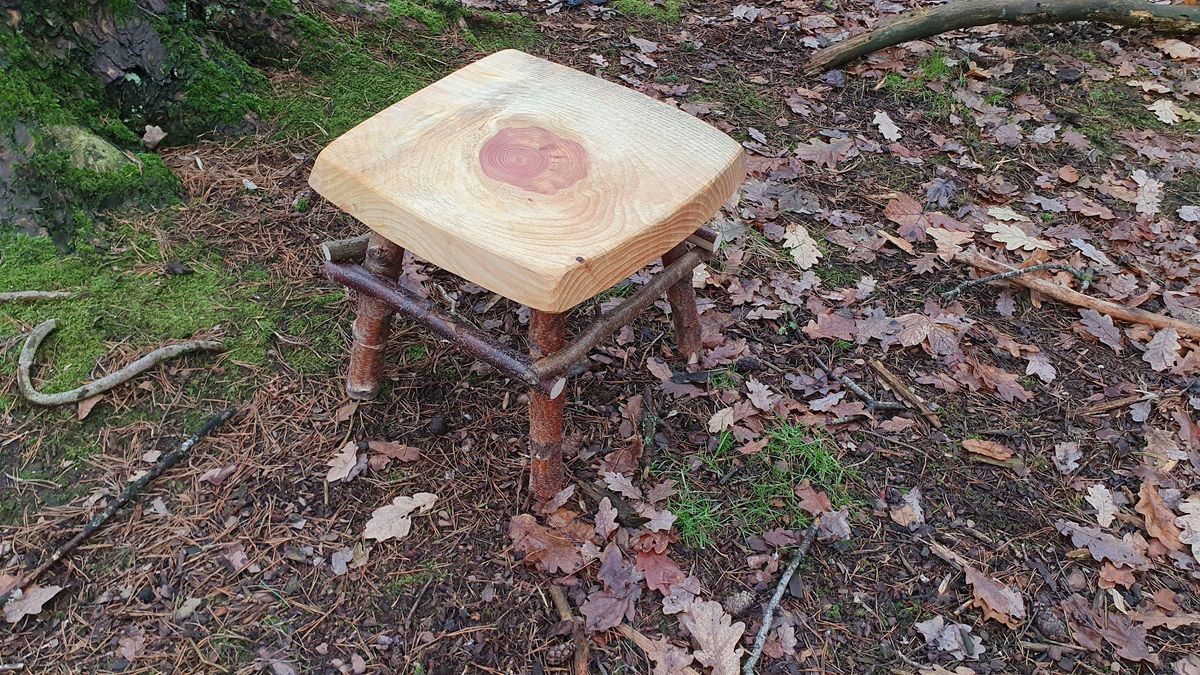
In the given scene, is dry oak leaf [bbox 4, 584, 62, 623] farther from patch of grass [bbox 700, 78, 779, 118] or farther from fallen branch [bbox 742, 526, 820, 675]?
patch of grass [bbox 700, 78, 779, 118]

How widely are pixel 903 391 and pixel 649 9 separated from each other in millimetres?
3256

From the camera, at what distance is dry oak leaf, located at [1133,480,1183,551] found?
2.22 m

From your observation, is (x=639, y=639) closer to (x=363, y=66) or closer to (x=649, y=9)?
(x=363, y=66)

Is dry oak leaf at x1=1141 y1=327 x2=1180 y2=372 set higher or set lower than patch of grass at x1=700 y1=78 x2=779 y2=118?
lower

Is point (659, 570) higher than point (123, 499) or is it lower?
lower

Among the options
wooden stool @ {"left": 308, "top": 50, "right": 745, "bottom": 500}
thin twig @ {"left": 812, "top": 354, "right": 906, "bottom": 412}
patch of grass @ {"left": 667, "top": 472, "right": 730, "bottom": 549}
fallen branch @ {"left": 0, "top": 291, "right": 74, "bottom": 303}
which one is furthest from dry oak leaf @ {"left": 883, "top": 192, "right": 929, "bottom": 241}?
fallen branch @ {"left": 0, "top": 291, "right": 74, "bottom": 303}

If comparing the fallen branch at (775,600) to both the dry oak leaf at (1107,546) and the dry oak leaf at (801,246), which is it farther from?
the dry oak leaf at (801,246)

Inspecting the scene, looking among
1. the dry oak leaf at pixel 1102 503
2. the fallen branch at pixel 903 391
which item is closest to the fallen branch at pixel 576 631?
the fallen branch at pixel 903 391

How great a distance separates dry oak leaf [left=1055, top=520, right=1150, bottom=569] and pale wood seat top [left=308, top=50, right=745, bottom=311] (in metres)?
1.46

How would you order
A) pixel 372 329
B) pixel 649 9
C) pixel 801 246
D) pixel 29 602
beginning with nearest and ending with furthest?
pixel 29 602, pixel 372 329, pixel 801 246, pixel 649 9

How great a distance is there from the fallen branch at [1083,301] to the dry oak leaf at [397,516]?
2.34 metres

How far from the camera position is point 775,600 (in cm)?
202

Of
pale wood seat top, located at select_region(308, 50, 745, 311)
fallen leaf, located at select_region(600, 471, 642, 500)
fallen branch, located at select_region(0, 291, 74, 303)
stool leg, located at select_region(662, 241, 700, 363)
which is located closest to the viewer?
pale wood seat top, located at select_region(308, 50, 745, 311)

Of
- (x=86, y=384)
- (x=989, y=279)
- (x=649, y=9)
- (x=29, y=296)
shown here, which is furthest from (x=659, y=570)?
(x=649, y=9)
